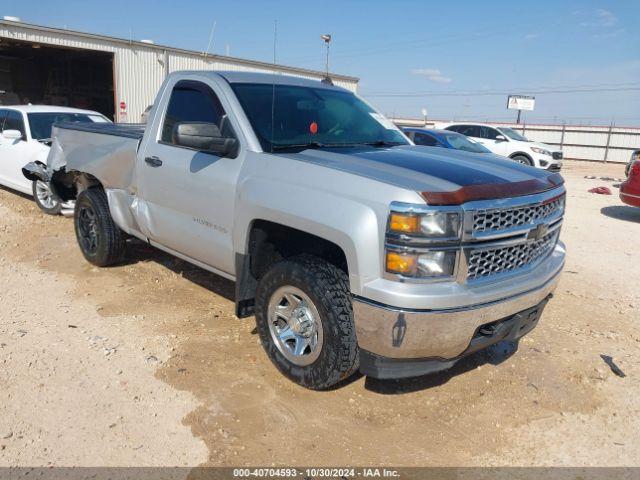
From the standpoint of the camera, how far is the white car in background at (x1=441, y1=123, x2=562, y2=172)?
58.6 feet

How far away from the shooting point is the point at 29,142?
8430mm

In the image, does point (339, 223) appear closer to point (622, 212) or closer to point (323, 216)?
point (323, 216)

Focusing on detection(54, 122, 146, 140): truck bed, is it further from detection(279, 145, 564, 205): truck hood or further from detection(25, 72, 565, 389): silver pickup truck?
detection(279, 145, 564, 205): truck hood

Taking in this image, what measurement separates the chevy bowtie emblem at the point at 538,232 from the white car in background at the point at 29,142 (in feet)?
23.2

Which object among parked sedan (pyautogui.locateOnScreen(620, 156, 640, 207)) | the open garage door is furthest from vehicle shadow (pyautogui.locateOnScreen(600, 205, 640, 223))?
the open garage door

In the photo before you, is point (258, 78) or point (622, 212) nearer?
point (258, 78)

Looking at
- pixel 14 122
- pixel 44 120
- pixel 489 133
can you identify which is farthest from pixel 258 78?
pixel 489 133

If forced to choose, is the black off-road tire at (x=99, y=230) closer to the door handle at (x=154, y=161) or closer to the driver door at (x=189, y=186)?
the driver door at (x=189, y=186)

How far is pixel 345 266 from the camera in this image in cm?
321

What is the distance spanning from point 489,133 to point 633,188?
10.0 metres

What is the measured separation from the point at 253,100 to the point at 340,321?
5.93ft

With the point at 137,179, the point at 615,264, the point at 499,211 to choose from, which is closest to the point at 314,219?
the point at 499,211

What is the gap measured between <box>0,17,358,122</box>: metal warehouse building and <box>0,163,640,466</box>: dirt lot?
1208cm

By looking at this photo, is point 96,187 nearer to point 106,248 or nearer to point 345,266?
point 106,248
